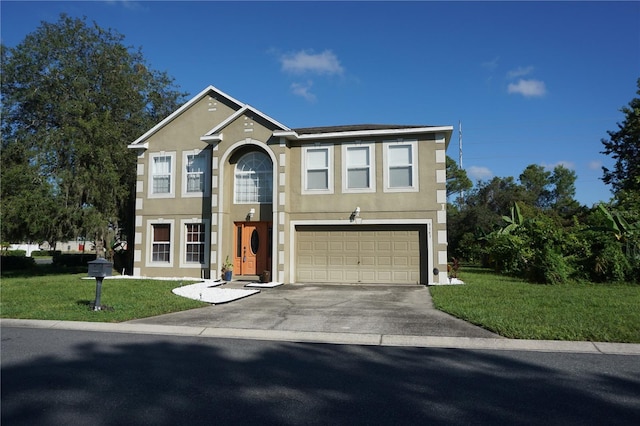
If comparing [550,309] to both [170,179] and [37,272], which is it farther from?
[37,272]

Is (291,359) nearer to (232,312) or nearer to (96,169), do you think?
(232,312)

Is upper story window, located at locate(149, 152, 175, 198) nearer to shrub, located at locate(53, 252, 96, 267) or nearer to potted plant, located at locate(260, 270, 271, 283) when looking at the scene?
potted plant, located at locate(260, 270, 271, 283)

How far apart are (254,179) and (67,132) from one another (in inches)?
344

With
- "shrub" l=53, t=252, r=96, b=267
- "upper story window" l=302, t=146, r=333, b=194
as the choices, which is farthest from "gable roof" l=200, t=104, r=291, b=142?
"shrub" l=53, t=252, r=96, b=267

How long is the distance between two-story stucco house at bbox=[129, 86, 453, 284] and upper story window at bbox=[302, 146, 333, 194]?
40 mm

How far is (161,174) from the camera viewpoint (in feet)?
65.4

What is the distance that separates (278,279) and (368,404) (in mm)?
12054

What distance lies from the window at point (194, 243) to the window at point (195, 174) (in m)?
1.39

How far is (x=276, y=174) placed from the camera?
17500 mm

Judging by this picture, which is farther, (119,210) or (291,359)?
(119,210)

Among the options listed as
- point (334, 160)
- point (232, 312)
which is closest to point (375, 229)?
point (334, 160)

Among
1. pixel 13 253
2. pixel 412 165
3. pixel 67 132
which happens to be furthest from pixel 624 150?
pixel 13 253

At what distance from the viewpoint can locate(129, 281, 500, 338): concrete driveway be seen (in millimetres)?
9140

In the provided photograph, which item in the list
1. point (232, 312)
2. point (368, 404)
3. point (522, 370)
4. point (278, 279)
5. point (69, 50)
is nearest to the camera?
point (368, 404)
